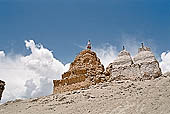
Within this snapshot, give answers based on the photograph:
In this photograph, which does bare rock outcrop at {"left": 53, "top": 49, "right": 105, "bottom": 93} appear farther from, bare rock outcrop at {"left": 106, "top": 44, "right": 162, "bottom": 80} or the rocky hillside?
the rocky hillside

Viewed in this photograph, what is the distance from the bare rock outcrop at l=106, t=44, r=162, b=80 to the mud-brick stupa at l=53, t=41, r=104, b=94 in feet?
7.64

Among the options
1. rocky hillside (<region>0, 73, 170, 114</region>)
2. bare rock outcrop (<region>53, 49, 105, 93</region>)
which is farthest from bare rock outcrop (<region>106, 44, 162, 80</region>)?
rocky hillside (<region>0, 73, 170, 114</region>)

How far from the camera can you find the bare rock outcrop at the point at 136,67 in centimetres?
2640

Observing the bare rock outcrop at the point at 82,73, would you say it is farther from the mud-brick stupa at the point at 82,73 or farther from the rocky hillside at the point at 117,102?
the rocky hillside at the point at 117,102

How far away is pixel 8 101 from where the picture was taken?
2567cm

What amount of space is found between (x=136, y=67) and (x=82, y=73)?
7.98m

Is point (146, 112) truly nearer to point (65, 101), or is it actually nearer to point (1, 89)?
point (65, 101)

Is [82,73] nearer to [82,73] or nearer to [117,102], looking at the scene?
[82,73]

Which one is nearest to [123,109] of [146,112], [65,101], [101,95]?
[146,112]

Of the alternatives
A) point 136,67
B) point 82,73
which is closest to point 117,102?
point 136,67

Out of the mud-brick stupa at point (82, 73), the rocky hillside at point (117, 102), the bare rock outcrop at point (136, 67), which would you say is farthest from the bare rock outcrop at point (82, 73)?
the rocky hillside at point (117, 102)

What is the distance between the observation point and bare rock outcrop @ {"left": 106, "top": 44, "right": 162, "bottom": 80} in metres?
26.4

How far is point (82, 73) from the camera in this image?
1211 inches

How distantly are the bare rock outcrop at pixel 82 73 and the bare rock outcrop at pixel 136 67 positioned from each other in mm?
2257
